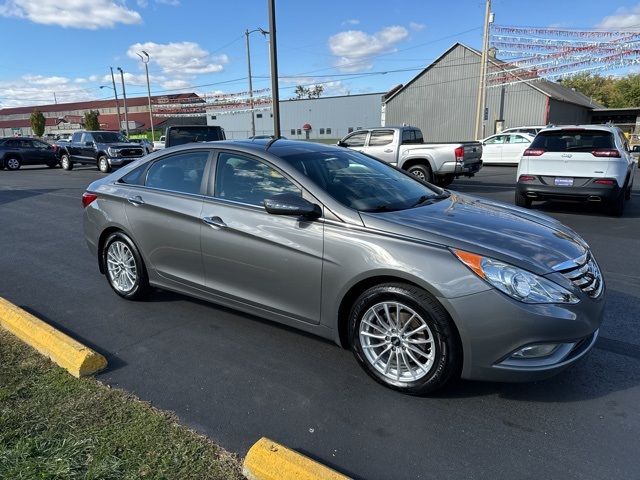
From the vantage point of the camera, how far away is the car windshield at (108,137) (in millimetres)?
20594

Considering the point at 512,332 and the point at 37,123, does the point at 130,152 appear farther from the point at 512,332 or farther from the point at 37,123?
the point at 37,123

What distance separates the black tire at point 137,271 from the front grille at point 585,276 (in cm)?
359

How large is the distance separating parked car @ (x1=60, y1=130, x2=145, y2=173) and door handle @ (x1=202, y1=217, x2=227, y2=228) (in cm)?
1792

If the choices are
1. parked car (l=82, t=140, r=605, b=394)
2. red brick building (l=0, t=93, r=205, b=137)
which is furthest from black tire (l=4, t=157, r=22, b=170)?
red brick building (l=0, t=93, r=205, b=137)

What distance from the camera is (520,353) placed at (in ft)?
8.80

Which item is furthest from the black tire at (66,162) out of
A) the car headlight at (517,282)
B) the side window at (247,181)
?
the car headlight at (517,282)

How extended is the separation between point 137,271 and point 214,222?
1.26 meters

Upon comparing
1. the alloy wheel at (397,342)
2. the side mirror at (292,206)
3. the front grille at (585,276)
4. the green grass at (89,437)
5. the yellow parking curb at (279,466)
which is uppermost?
the side mirror at (292,206)

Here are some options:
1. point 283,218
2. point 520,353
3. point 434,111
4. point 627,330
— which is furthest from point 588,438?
point 434,111

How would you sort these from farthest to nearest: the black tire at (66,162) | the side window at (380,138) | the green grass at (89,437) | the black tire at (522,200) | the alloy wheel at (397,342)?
the black tire at (66,162) < the side window at (380,138) < the black tire at (522,200) < the alloy wheel at (397,342) < the green grass at (89,437)

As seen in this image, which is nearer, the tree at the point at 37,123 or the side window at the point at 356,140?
the side window at the point at 356,140

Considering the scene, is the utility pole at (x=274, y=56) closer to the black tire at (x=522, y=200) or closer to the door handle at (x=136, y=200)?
the black tire at (x=522, y=200)

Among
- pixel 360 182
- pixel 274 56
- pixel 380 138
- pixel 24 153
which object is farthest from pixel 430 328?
pixel 24 153

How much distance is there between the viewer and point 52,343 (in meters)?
3.48
